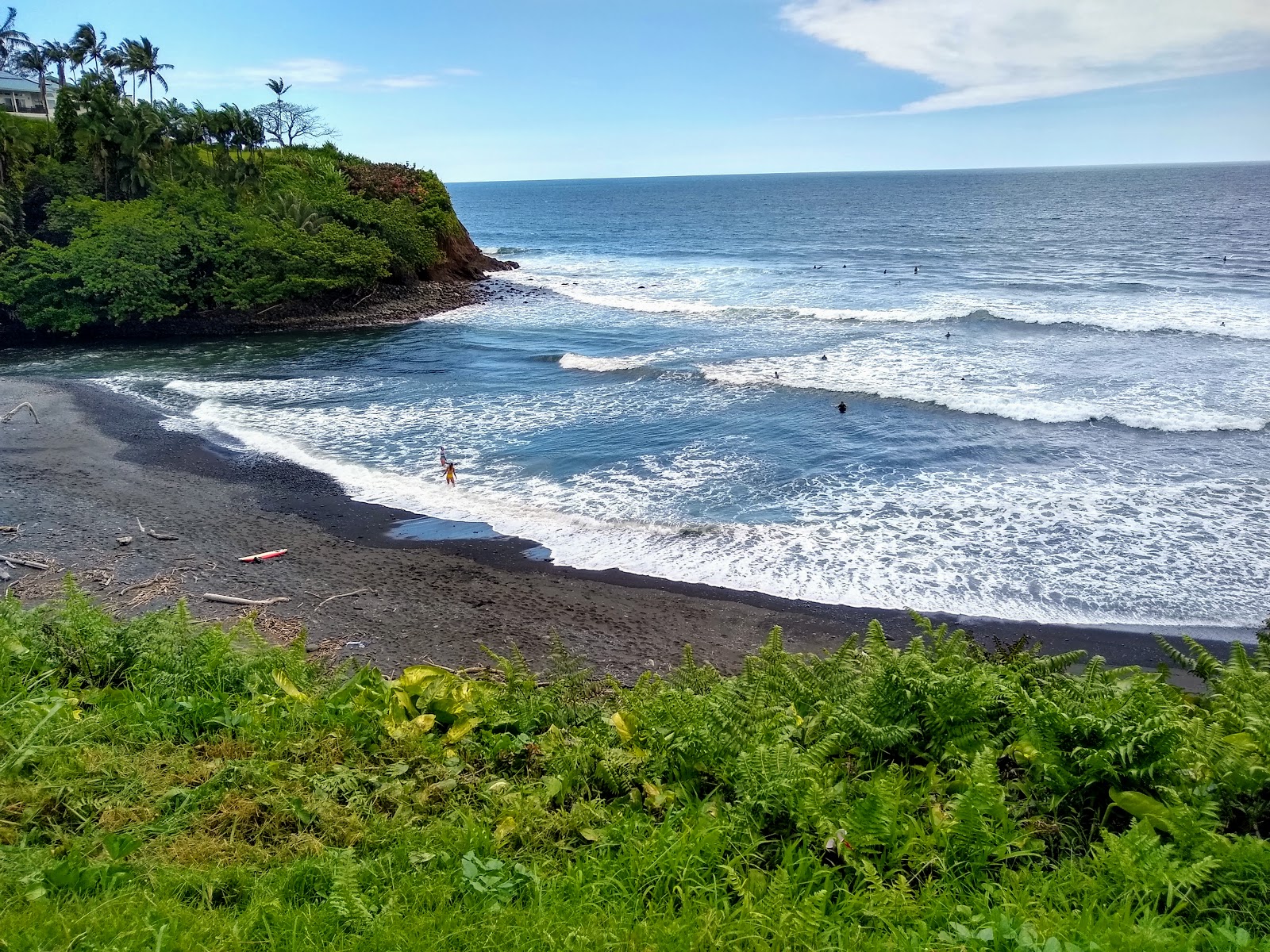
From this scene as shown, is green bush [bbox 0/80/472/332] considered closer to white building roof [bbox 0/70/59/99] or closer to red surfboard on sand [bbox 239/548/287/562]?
white building roof [bbox 0/70/59/99]

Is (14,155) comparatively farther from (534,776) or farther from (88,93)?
(534,776)

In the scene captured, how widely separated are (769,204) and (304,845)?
14950cm

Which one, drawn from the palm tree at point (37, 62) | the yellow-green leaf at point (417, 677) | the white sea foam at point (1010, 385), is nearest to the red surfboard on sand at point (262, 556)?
the yellow-green leaf at point (417, 677)

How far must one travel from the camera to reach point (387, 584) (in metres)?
13.9

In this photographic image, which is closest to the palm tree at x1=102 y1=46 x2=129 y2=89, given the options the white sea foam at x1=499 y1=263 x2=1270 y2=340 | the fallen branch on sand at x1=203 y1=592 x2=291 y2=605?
the white sea foam at x1=499 y1=263 x2=1270 y2=340

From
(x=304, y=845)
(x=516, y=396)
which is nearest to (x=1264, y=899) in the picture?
(x=304, y=845)

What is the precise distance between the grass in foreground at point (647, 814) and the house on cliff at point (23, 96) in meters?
66.1

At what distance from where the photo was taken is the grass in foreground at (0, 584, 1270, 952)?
3.62 m

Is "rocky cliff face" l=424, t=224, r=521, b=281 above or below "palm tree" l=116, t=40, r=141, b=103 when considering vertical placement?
below

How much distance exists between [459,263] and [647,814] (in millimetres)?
50773

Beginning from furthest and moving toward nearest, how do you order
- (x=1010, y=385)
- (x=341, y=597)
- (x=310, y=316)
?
(x=310, y=316) < (x=1010, y=385) < (x=341, y=597)

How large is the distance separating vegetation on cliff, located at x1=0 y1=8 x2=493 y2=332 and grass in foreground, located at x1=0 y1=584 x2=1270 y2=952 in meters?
36.1

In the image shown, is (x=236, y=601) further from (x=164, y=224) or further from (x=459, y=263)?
(x=459, y=263)

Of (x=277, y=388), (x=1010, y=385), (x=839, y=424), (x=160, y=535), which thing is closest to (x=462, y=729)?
(x=160, y=535)
